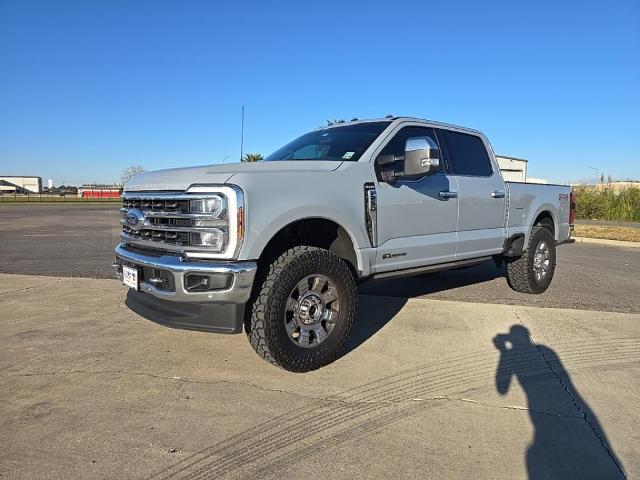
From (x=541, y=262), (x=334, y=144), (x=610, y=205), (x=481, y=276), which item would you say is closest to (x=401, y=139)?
(x=334, y=144)

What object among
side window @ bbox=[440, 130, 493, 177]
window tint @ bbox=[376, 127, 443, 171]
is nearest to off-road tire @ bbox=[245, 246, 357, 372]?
window tint @ bbox=[376, 127, 443, 171]

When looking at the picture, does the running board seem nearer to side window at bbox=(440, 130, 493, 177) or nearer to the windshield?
side window at bbox=(440, 130, 493, 177)

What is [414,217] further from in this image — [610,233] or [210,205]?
[610,233]

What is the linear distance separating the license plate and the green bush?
2366 cm

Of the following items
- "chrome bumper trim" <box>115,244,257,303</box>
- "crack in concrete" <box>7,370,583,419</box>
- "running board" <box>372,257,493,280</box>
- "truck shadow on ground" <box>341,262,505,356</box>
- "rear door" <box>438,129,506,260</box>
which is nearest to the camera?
"crack in concrete" <box>7,370,583,419</box>

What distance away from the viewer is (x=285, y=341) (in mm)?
3520

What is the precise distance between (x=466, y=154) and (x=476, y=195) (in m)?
0.54

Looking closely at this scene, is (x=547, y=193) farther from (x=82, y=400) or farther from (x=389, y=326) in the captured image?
(x=82, y=400)

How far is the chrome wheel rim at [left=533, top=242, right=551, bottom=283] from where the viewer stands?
6.59m

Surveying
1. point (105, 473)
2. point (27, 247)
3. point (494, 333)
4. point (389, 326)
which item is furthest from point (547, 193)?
point (27, 247)

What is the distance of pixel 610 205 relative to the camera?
22781 mm

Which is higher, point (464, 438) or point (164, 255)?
point (164, 255)

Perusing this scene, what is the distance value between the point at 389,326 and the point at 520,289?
273 cm

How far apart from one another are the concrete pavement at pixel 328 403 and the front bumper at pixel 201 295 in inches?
18.0
